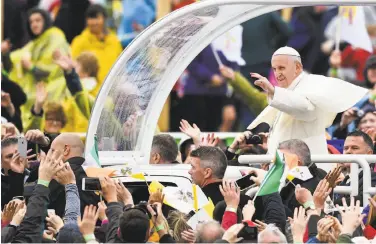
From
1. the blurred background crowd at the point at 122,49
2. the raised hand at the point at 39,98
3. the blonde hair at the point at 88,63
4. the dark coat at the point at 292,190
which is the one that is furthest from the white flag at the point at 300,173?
the blonde hair at the point at 88,63

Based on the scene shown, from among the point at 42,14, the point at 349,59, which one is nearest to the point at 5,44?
the point at 42,14

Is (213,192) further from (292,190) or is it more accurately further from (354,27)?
(354,27)

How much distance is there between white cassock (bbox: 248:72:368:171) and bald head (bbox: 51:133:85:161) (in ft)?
5.19

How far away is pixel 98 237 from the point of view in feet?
35.6

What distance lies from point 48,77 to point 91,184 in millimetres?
7175

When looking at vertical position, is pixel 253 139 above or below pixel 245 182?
above

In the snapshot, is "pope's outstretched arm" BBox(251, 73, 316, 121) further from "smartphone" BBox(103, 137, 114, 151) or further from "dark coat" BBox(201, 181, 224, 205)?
"smartphone" BBox(103, 137, 114, 151)

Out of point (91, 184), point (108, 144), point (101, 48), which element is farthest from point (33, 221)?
point (101, 48)

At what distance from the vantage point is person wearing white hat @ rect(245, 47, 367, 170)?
1320 cm

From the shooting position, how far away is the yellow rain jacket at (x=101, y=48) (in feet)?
64.7

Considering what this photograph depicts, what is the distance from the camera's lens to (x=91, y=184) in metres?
11.3

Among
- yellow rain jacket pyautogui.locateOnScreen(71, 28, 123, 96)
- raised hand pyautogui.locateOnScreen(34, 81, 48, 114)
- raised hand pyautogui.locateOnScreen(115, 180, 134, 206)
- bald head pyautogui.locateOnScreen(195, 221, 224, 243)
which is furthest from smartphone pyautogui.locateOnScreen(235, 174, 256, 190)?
yellow rain jacket pyautogui.locateOnScreen(71, 28, 123, 96)

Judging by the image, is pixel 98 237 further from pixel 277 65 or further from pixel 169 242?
pixel 277 65

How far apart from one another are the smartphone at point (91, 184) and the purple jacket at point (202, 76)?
31.5 ft
